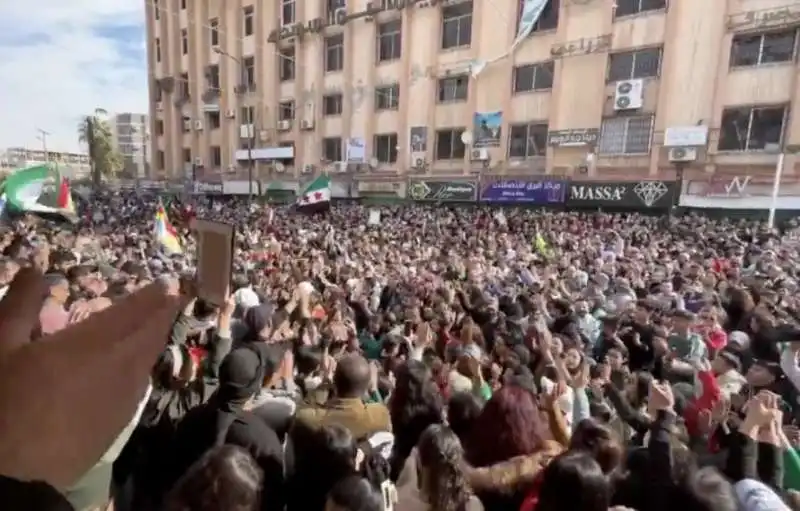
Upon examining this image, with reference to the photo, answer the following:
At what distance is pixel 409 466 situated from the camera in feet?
6.54

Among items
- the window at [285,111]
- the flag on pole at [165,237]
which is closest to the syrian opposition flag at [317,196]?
the flag on pole at [165,237]

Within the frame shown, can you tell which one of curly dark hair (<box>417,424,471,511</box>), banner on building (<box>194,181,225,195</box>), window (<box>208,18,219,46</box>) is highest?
window (<box>208,18,219,46</box>)

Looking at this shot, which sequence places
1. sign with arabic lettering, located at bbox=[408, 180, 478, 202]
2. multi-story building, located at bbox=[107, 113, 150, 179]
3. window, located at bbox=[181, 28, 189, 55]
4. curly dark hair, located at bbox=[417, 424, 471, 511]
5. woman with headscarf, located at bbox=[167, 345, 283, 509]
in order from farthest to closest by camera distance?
multi-story building, located at bbox=[107, 113, 150, 179] → window, located at bbox=[181, 28, 189, 55] → sign with arabic lettering, located at bbox=[408, 180, 478, 202] → woman with headscarf, located at bbox=[167, 345, 283, 509] → curly dark hair, located at bbox=[417, 424, 471, 511]

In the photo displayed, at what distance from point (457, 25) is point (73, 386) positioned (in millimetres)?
21752

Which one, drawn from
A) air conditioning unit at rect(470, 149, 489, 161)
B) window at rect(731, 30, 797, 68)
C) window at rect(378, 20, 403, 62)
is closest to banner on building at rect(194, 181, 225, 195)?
window at rect(378, 20, 403, 62)

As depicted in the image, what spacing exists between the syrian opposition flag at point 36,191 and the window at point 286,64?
57.9 feet

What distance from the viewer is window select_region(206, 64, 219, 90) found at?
97.9 ft

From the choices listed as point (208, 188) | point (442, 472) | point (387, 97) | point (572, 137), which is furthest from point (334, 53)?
point (442, 472)

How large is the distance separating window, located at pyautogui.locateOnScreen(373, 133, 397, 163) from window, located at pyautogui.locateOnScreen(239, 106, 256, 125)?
8.53 meters

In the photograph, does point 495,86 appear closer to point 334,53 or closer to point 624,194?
point 624,194

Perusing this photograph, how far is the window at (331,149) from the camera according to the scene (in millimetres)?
24359

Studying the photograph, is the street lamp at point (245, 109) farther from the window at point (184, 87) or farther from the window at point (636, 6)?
the window at point (636, 6)

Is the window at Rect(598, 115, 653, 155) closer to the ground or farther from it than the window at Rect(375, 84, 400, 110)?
closer to the ground

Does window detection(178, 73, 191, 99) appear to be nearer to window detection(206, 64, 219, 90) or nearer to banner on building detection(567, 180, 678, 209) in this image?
window detection(206, 64, 219, 90)
